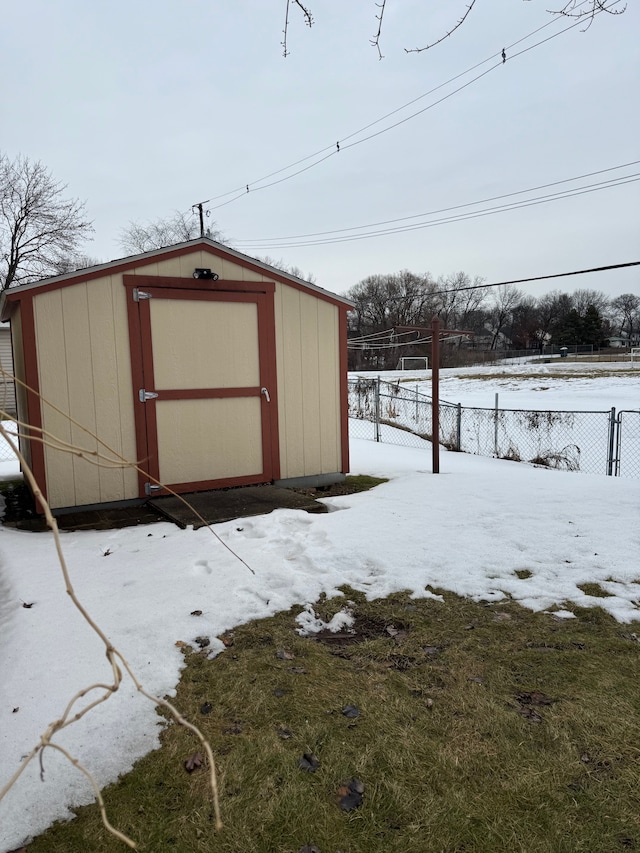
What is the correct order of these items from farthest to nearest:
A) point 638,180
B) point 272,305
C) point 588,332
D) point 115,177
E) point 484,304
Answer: point 484,304, point 588,332, point 115,177, point 638,180, point 272,305

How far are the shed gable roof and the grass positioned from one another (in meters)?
3.53

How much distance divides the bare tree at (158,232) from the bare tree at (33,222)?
11096mm

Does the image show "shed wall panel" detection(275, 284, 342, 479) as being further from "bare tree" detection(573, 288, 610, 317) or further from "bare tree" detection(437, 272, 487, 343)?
"bare tree" detection(573, 288, 610, 317)

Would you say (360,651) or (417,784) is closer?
(417,784)

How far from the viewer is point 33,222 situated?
68.3 feet

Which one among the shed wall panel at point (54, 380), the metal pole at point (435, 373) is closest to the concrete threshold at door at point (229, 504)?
the shed wall panel at point (54, 380)

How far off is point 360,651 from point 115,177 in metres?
19.4

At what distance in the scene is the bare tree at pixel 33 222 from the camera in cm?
2036

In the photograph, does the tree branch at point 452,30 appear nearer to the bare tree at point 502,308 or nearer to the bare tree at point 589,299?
the bare tree at point 502,308

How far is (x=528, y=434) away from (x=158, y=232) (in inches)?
1127

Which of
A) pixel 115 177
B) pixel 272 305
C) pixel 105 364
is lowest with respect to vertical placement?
pixel 105 364

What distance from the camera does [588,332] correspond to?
59719 mm

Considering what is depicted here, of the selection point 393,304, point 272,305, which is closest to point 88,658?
point 272,305

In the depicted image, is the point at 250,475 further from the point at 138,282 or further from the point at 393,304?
the point at 393,304
